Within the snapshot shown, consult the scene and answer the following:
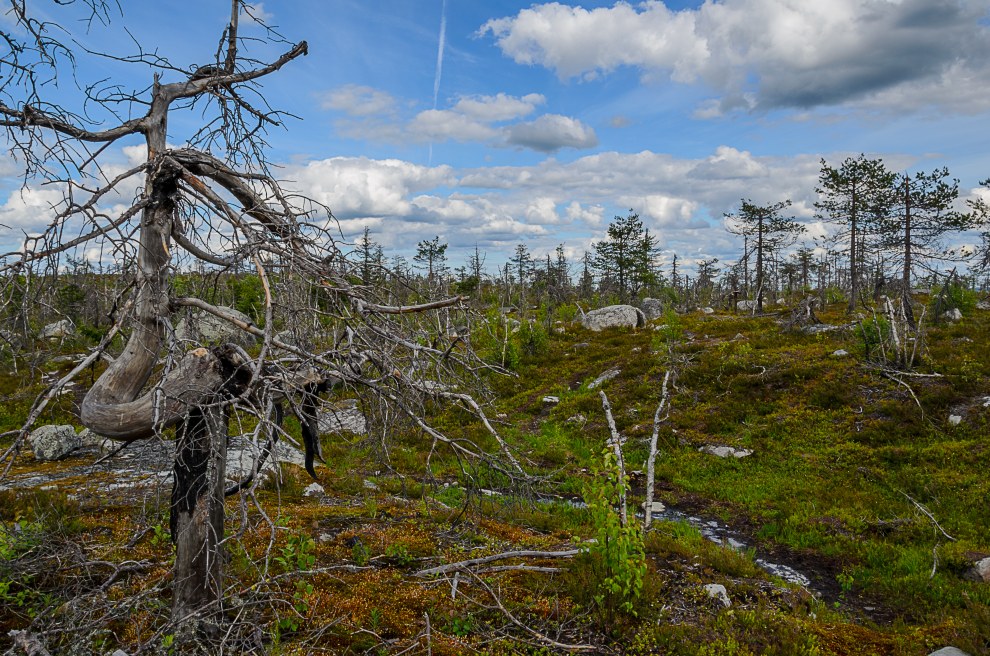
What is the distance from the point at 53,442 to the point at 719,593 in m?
14.5

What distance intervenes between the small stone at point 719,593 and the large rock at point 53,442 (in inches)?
556

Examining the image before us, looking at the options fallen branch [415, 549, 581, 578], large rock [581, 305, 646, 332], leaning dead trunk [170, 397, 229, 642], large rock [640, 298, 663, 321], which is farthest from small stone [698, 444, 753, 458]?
large rock [640, 298, 663, 321]

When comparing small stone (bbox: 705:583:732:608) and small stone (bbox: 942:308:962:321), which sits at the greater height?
small stone (bbox: 942:308:962:321)

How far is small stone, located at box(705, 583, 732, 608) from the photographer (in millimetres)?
6170

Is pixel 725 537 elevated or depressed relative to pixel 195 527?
depressed

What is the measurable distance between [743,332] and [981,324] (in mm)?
8498

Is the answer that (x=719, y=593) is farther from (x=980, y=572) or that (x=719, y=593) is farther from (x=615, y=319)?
(x=615, y=319)

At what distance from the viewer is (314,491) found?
1027 centimetres

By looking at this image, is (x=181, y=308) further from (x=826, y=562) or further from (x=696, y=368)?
(x=696, y=368)

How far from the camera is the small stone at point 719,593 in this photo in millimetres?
6170

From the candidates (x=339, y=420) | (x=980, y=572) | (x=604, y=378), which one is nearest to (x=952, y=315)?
(x=604, y=378)

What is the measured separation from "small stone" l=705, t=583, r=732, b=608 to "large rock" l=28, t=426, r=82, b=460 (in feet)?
46.3

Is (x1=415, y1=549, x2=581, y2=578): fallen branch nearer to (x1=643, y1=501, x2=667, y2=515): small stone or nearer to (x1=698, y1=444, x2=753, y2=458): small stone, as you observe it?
(x1=643, y1=501, x2=667, y2=515): small stone

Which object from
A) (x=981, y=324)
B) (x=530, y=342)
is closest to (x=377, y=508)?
(x=530, y=342)
